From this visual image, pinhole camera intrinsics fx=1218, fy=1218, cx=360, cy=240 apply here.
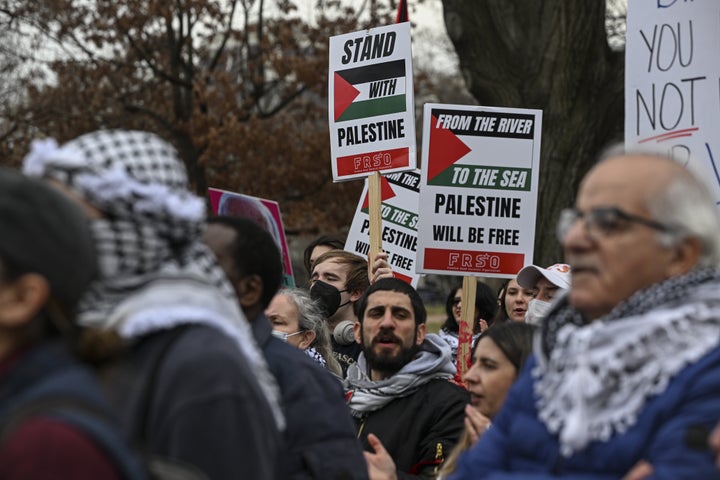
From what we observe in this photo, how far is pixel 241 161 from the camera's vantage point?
18891 millimetres

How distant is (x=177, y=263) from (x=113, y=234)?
18cm

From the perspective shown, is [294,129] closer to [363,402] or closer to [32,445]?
[363,402]

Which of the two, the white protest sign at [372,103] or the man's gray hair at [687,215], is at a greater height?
the white protest sign at [372,103]

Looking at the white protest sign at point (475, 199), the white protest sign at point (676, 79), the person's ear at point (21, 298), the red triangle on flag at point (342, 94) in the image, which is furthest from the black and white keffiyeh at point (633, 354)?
the red triangle on flag at point (342, 94)

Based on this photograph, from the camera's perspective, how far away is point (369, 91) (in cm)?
766

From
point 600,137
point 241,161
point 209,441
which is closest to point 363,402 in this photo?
point 209,441

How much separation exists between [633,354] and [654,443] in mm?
203

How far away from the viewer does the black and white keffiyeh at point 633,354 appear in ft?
8.99

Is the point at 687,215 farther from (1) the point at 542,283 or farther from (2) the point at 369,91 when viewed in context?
(2) the point at 369,91

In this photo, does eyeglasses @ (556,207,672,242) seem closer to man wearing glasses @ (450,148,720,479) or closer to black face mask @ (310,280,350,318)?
man wearing glasses @ (450,148,720,479)

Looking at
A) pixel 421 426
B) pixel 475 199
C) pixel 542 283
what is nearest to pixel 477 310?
pixel 475 199

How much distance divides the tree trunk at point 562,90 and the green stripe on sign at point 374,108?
4406mm

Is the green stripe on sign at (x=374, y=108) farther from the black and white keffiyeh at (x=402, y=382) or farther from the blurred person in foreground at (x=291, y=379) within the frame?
the blurred person in foreground at (x=291, y=379)

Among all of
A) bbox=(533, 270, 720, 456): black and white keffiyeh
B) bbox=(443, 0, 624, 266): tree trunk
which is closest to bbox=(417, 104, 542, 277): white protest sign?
bbox=(533, 270, 720, 456): black and white keffiyeh
